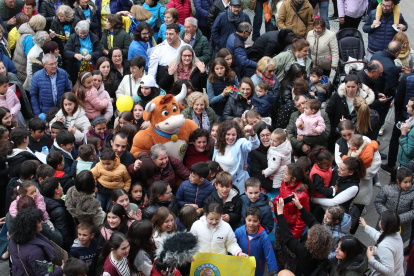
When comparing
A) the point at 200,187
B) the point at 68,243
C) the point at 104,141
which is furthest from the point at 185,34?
the point at 68,243

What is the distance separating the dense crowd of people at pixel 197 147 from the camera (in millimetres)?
4953

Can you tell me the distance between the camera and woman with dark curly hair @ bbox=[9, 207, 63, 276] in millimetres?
4523

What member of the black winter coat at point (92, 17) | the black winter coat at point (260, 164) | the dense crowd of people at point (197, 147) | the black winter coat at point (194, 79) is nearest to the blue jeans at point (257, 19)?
the dense crowd of people at point (197, 147)

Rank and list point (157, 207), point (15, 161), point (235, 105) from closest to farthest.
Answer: point (157, 207), point (15, 161), point (235, 105)

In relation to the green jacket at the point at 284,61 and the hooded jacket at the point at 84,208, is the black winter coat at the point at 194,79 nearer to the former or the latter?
the green jacket at the point at 284,61

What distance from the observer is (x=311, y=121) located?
716 cm

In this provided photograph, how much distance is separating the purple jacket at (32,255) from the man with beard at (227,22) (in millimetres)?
6180

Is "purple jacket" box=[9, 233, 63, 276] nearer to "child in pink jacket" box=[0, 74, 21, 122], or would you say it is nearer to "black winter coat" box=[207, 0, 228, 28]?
"child in pink jacket" box=[0, 74, 21, 122]

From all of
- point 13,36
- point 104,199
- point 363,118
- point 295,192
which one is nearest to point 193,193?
point 104,199

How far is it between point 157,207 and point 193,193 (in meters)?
0.55

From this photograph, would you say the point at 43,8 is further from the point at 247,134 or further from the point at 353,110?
the point at 353,110

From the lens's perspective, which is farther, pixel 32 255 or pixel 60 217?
pixel 60 217

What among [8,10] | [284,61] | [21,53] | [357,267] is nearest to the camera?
[357,267]

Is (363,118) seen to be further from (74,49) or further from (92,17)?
(92,17)
